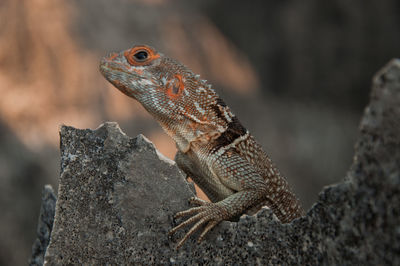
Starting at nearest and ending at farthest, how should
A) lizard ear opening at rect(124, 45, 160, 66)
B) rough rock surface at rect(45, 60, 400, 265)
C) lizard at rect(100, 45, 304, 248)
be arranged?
rough rock surface at rect(45, 60, 400, 265) < lizard at rect(100, 45, 304, 248) < lizard ear opening at rect(124, 45, 160, 66)

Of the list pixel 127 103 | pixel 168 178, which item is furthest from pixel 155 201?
pixel 127 103

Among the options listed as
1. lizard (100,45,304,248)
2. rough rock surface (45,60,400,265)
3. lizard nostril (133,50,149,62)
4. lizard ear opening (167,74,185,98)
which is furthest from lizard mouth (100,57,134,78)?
rough rock surface (45,60,400,265)

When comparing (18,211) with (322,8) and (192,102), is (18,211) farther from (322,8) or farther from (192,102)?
(322,8)

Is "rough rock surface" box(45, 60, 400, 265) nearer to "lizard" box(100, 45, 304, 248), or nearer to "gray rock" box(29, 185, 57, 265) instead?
"lizard" box(100, 45, 304, 248)

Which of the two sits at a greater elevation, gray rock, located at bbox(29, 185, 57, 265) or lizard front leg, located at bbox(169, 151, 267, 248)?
lizard front leg, located at bbox(169, 151, 267, 248)

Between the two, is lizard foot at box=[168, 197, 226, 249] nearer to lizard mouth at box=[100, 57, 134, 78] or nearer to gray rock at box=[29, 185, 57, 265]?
lizard mouth at box=[100, 57, 134, 78]

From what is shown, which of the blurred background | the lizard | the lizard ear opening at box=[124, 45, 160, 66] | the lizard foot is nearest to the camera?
the lizard foot

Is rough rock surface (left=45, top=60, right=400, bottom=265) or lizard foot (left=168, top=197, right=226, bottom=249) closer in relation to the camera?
rough rock surface (left=45, top=60, right=400, bottom=265)
